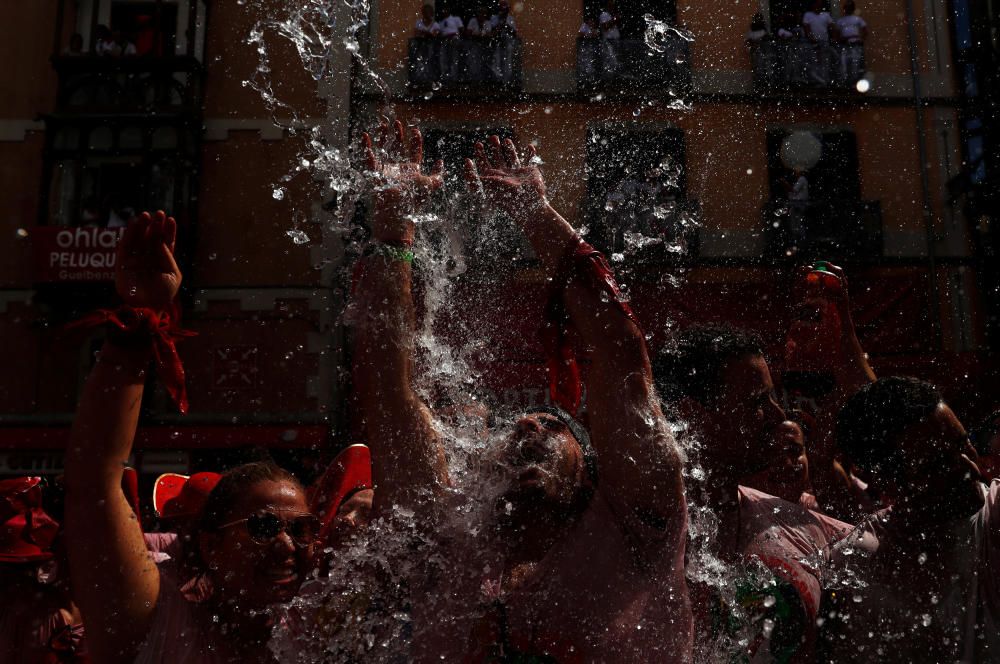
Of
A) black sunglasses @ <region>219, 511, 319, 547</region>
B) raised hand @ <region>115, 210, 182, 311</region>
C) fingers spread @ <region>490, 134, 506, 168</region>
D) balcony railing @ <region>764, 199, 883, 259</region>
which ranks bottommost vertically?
black sunglasses @ <region>219, 511, 319, 547</region>

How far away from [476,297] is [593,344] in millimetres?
9997

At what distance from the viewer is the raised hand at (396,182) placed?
2.09 metres

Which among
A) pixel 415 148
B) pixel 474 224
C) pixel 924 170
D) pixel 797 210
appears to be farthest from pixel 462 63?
pixel 415 148

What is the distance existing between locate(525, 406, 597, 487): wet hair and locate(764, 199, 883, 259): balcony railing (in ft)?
35.4

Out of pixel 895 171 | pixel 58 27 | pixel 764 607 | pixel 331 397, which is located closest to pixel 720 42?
pixel 895 171

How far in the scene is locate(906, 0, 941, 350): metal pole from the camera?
39.5 ft

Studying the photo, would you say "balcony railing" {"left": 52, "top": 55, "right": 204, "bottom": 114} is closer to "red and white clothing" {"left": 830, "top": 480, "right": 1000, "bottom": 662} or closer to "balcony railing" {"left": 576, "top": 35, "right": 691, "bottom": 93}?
"balcony railing" {"left": 576, "top": 35, "right": 691, "bottom": 93}

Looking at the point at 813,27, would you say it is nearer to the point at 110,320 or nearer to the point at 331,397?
the point at 331,397

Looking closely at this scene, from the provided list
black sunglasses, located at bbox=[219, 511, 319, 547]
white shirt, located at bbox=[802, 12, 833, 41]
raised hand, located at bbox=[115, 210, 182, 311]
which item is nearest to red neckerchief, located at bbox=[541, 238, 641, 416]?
black sunglasses, located at bbox=[219, 511, 319, 547]

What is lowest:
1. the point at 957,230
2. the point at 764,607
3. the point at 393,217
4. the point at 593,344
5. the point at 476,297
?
the point at 764,607

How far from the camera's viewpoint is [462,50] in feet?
41.1

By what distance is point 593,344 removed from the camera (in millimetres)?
1826

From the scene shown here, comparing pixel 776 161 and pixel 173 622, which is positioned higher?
pixel 776 161

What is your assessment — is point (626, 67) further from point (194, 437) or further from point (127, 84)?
point (194, 437)
